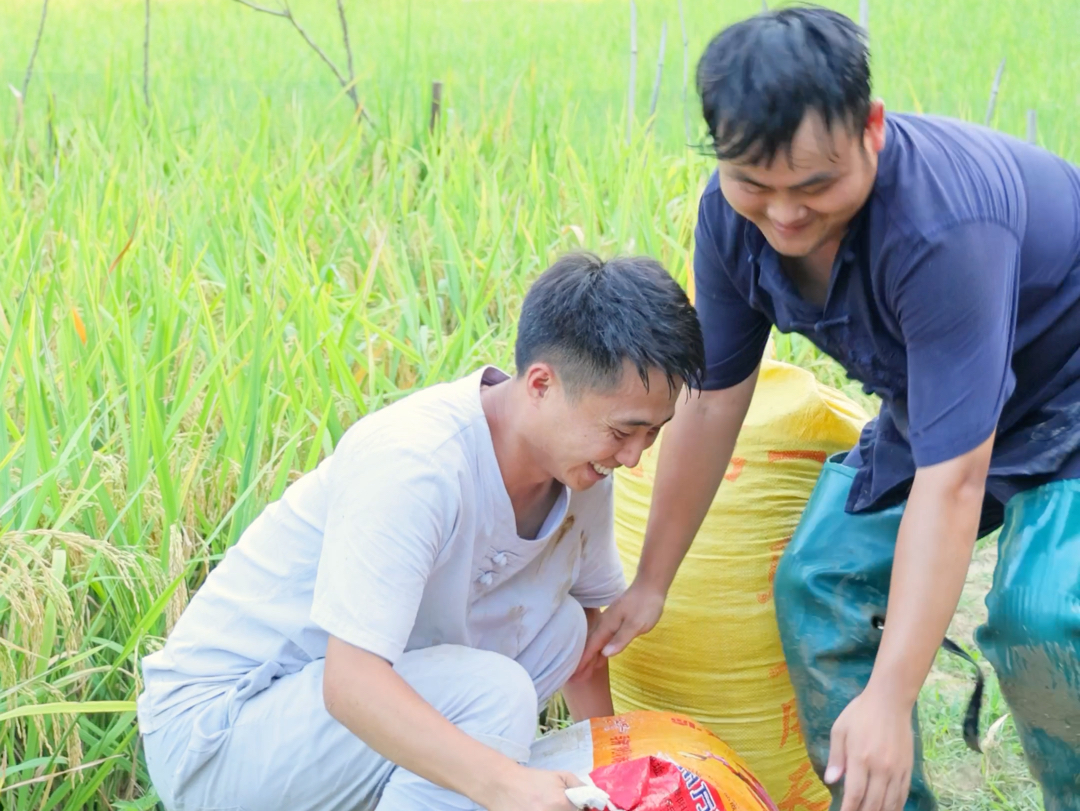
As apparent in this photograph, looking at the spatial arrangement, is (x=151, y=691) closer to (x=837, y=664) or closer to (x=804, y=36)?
(x=837, y=664)

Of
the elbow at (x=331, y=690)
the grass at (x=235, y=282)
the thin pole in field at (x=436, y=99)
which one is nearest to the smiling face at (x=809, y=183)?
the elbow at (x=331, y=690)

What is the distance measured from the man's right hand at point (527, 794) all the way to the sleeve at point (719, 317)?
560 millimetres

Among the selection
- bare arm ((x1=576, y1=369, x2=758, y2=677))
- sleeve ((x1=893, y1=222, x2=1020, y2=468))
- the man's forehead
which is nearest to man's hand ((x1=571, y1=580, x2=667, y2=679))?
bare arm ((x1=576, y1=369, x2=758, y2=677))

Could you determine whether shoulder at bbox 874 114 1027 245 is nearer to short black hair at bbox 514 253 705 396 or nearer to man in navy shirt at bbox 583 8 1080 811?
man in navy shirt at bbox 583 8 1080 811

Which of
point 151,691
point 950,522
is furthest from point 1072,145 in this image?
point 151,691

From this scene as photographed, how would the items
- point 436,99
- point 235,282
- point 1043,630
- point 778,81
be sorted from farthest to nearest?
point 436,99
point 235,282
point 1043,630
point 778,81

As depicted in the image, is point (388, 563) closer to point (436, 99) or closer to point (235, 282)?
point (235, 282)

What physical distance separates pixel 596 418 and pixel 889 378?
34cm

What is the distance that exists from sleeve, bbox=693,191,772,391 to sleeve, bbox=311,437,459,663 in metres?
0.42

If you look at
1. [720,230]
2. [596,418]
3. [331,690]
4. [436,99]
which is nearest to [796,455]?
[720,230]

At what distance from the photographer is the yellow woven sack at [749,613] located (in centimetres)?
175

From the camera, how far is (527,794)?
1.19 m

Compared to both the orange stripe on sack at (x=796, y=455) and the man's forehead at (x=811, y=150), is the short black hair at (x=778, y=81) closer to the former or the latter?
the man's forehead at (x=811, y=150)

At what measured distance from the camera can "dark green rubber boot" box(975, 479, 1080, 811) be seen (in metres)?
1.29
